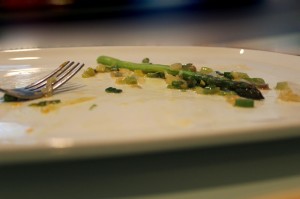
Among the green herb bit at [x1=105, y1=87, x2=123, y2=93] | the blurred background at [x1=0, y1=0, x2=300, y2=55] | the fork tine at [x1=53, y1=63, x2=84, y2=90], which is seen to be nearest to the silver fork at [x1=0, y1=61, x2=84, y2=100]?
the fork tine at [x1=53, y1=63, x2=84, y2=90]

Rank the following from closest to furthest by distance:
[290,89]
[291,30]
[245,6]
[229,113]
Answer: [229,113] → [290,89] → [291,30] → [245,6]

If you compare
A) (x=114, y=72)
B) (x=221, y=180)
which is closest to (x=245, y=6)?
(x=114, y=72)

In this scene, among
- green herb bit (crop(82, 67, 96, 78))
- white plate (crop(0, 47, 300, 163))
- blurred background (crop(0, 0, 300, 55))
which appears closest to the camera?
white plate (crop(0, 47, 300, 163))

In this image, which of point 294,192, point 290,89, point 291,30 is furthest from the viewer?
point 291,30

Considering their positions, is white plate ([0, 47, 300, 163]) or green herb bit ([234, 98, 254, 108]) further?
green herb bit ([234, 98, 254, 108])

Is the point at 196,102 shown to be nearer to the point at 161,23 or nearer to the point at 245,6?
the point at 161,23

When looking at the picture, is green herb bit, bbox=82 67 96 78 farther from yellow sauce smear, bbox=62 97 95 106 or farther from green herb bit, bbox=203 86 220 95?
green herb bit, bbox=203 86 220 95
